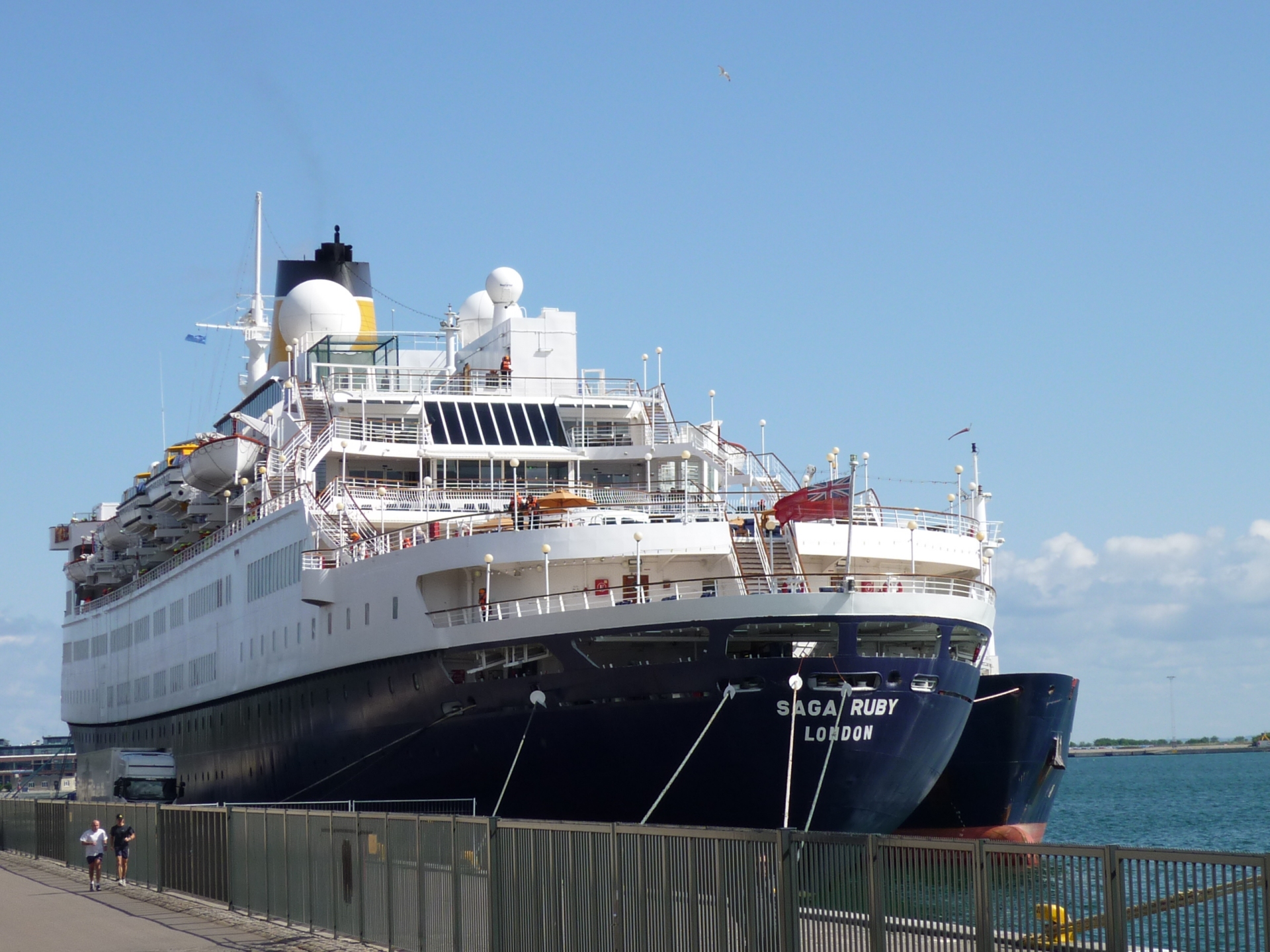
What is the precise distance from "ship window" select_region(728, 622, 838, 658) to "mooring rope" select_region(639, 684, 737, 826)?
1.09m

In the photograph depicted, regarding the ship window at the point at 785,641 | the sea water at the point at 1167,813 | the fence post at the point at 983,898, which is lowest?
the sea water at the point at 1167,813

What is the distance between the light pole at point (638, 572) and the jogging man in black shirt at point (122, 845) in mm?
10766

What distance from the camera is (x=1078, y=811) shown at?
9056cm

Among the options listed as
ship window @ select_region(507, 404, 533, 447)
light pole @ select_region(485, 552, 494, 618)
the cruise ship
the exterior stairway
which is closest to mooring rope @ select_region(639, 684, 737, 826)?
the cruise ship

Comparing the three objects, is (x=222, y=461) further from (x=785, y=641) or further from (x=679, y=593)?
(x=785, y=641)

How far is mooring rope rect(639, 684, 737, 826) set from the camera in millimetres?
28000

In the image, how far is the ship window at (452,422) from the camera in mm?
43031

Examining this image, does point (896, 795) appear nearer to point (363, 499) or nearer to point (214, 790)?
point (363, 499)

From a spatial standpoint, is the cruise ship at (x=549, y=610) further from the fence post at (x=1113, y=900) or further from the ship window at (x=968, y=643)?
the fence post at (x=1113, y=900)

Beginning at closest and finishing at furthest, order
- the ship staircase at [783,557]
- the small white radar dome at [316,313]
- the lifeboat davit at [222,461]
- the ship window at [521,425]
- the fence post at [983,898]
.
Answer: the fence post at [983,898], the ship staircase at [783,557], the ship window at [521,425], the lifeboat davit at [222,461], the small white radar dome at [316,313]

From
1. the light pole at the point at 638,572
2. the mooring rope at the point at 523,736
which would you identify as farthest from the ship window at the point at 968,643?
the mooring rope at the point at 523,736

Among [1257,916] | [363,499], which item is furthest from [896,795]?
[1257,916]

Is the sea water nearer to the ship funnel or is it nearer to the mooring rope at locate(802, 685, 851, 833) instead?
the mooring rope at locate(802, 685, 851, 833)

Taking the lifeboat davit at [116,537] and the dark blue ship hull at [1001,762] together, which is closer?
the dark blue ship hull at [1001,762]
